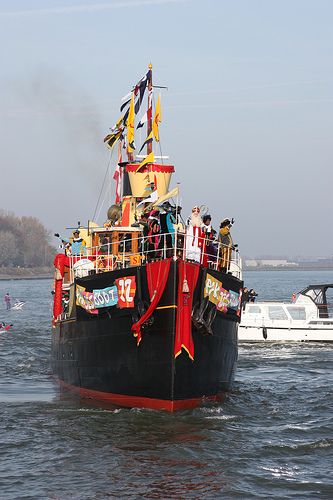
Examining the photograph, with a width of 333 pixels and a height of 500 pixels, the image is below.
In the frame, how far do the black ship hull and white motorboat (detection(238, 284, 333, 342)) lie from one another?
1850 cm

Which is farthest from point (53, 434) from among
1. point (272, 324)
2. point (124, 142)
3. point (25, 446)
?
point (272, 324)

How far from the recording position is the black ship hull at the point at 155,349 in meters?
22.0

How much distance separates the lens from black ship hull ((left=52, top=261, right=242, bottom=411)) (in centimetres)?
2203

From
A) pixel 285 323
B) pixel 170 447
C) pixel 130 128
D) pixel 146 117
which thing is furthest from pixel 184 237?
pixel 285 323

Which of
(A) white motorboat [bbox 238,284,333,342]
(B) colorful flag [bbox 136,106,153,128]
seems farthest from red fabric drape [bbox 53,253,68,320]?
(A) white motorboat [bbox 238,284,333,342]

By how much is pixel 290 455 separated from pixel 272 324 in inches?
978

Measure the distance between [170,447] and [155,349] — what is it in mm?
3215

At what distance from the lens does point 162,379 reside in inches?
876

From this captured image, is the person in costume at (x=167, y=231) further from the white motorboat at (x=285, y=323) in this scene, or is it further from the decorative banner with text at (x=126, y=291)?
the white motorboat at (x=285, y=323)

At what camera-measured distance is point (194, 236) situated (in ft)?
74.5

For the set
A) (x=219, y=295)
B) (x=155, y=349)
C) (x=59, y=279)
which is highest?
(x=59, y=279)

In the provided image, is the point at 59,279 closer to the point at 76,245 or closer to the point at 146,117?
the point at 76,245

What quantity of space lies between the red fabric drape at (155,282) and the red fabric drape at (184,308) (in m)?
0.36

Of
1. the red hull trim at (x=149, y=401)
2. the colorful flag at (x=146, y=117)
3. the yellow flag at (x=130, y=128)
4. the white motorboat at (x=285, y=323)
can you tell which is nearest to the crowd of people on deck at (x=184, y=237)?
the red hull trim at (x=149, y=401)
